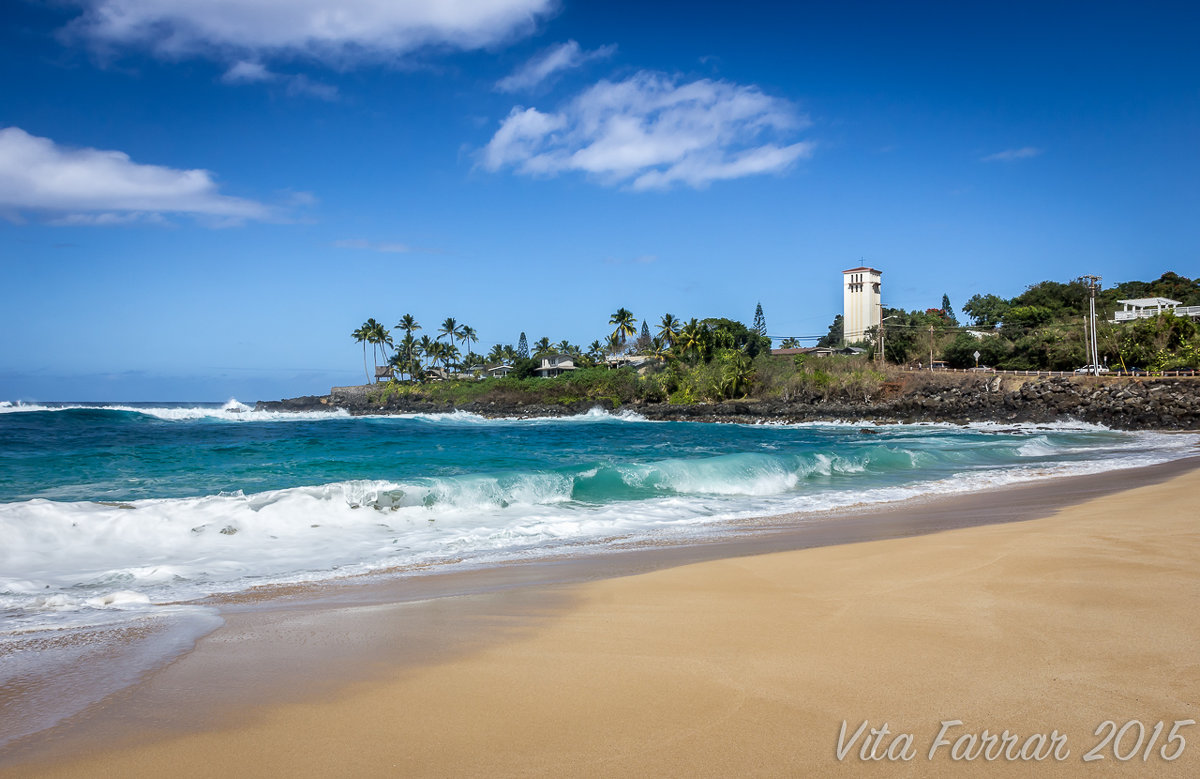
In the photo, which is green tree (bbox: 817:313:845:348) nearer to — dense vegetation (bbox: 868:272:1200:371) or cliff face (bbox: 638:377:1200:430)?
dense vegetation (bbox: 868:272:1200:371)

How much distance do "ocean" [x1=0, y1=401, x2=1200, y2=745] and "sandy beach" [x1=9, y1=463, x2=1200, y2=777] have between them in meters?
0.80

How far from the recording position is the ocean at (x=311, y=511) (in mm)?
5047

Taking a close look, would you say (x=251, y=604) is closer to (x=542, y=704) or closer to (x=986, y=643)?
(x=542, y=704)

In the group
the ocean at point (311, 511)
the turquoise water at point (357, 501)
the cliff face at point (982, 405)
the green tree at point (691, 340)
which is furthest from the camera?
the green tree at point (691, 340)

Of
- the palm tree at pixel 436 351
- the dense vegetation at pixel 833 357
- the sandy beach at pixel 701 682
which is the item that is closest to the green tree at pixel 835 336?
the dense vegetation at pixel 833 357

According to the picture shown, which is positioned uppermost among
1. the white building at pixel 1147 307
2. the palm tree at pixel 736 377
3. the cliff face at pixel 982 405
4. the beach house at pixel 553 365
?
the white building at pixel 1147 307

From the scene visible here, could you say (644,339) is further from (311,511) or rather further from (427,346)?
(311,511)

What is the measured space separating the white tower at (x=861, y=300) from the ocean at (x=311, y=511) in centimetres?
7375

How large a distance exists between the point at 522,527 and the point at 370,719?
21.8ft

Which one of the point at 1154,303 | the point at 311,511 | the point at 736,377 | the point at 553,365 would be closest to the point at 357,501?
the point at 311,511

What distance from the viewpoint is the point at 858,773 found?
224cm

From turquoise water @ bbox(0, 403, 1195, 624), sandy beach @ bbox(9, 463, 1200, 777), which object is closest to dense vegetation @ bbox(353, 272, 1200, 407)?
turquoise water @ bbox(0, 403, 1195, 624)

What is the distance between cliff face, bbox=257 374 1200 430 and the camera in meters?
36.5

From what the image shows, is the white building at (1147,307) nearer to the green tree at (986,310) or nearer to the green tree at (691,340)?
the green tree at (986,310)
